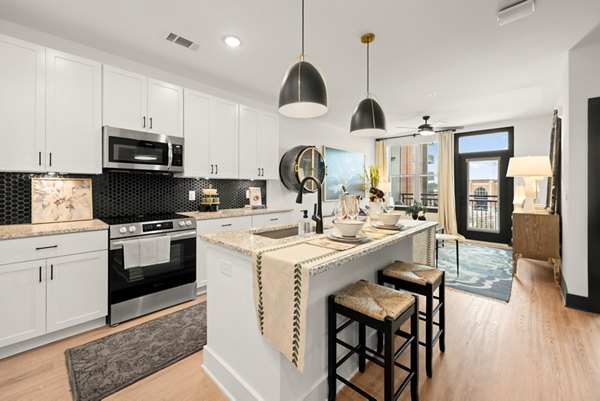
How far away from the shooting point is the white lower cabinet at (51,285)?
1988 millimetres

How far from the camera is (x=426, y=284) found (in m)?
1.81

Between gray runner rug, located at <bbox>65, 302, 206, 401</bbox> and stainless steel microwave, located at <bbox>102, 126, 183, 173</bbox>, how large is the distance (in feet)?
5.19

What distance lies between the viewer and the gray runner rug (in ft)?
5.71

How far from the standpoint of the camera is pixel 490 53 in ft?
9.36

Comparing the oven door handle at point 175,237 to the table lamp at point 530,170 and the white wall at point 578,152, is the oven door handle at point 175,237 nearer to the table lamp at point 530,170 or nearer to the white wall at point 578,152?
the white wall at point 578,152

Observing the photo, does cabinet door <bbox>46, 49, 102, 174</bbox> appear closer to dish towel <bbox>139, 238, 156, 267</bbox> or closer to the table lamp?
dish towel <bbox>139, 238, 156, 267</bbox>

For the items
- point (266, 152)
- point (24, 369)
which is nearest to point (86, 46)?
point (266, 152)

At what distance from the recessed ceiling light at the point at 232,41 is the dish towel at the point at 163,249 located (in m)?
2.03

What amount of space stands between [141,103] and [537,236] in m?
5.14

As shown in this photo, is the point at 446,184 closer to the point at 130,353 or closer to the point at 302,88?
the point at 302,88

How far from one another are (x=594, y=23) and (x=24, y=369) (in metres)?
5.31

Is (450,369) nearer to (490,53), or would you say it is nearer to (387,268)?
(387,268)

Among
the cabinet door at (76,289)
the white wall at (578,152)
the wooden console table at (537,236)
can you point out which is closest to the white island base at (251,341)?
the cabinet door at (76,289)

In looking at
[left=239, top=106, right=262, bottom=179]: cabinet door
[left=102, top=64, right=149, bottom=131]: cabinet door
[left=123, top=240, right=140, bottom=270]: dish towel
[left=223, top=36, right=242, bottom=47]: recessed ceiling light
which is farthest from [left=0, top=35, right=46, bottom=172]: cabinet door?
[left=239, top=106, right=262, bottom=179]: cabinet door
